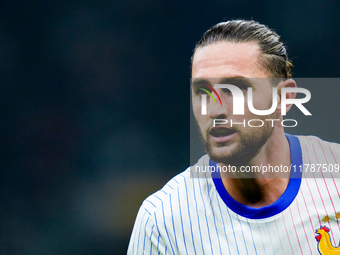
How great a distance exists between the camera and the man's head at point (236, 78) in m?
1.87

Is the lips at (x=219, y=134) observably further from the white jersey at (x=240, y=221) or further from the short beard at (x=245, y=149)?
the white jersey at (x=240, y=221)

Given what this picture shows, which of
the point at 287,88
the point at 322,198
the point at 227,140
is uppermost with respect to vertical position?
the point at 287,88

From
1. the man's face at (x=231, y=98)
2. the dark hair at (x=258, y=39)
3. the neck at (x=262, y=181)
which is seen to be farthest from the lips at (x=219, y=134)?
the dark hair at (x=258, y=39)

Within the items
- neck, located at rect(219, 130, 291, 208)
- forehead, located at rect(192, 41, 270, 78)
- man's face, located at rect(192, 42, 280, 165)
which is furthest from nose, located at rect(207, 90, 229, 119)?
neck, located at rect(219, 130, 291, 208)

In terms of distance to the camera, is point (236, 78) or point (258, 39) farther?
point (258, 39)

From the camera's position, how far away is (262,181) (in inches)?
77.0

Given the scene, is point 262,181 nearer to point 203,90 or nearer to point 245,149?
point 245,149

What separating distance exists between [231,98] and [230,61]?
0.16 m

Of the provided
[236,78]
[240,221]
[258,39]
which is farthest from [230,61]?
[240,221]

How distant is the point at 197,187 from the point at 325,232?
0.56 metres

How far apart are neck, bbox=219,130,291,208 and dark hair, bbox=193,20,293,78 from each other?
0.31 metres

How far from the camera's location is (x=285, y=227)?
6.12 ft

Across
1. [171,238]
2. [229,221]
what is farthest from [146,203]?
[229,221]

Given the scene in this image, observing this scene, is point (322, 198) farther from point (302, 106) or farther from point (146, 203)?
point (302, 106)
